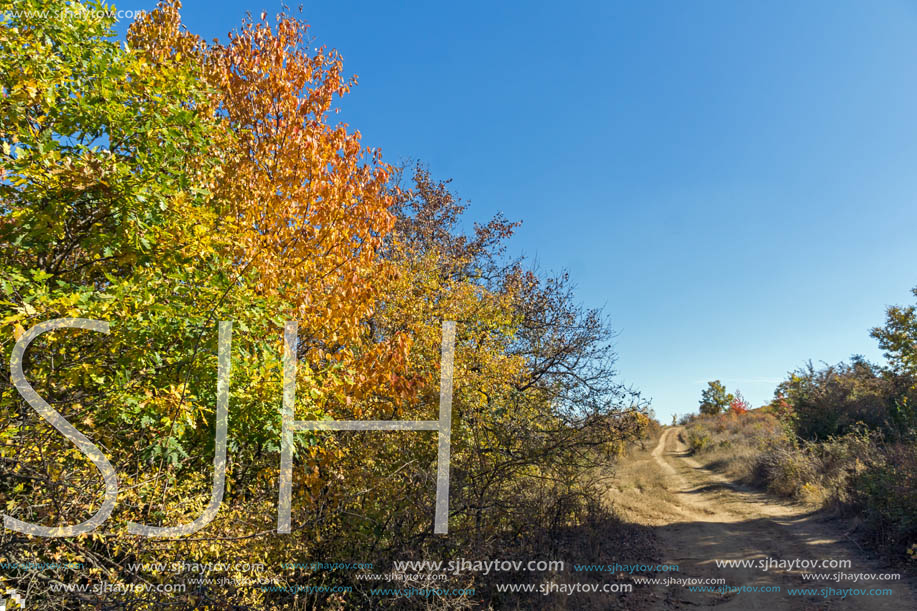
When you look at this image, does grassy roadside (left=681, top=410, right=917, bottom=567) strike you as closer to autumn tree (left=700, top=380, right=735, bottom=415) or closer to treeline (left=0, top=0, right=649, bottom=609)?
treeline (left=0, top=0, right=649, bottom=609)

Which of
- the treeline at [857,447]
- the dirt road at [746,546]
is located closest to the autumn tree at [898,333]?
the treeline at [857,447]

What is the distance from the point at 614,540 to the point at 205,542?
964 centimetres

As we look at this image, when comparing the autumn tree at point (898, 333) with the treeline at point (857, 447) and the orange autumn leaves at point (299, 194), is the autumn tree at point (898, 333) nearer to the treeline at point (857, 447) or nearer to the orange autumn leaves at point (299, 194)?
the treeline at point (857, 447)

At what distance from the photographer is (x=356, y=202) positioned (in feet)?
21.6

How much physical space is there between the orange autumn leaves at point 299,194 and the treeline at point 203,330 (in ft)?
0.12

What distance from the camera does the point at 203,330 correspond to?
A: 4797 mm

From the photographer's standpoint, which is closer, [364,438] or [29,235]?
[29,235]

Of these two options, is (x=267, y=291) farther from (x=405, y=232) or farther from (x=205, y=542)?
(x=405, y=232)

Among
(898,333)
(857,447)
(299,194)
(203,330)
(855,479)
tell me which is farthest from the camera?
(898,333)

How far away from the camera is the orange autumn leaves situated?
5.91m

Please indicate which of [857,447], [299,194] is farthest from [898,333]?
[299,194]

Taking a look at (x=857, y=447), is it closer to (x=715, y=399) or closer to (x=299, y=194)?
(x=299, y=194)

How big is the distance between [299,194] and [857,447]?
17.9m

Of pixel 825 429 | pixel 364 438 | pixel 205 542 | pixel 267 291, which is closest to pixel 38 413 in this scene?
pixel 205 542
